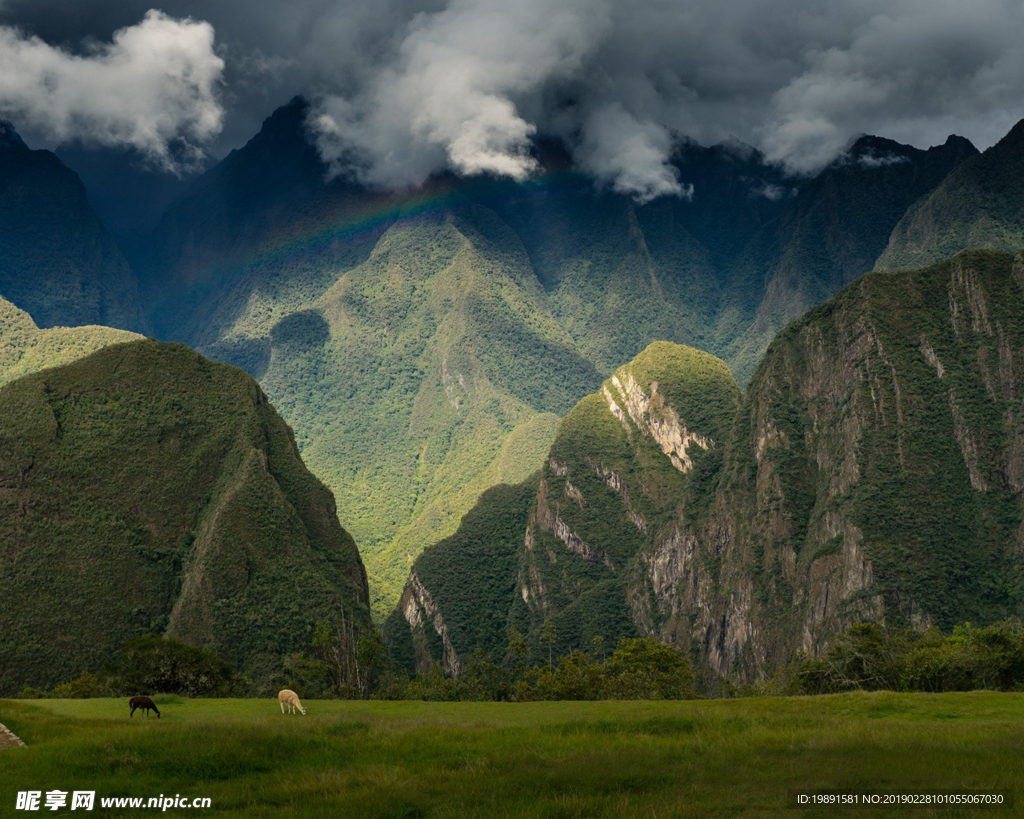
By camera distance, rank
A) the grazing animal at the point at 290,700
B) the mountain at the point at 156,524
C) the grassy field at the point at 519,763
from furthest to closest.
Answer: the mountain at the point at 156,524 → the grazing animal at the point at 290,700 → the grassy field at the point at 519,763

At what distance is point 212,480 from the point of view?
98.4 meters

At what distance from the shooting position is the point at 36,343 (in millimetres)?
184875

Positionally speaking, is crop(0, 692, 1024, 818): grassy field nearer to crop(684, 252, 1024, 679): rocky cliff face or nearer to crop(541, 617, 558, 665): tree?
crop(541, 617, 558, 665): tree

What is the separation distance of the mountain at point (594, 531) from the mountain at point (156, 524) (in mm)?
42262

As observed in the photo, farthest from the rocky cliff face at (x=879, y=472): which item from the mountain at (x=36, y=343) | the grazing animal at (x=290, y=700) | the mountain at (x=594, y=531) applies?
the mountain at (x=36, y=343)

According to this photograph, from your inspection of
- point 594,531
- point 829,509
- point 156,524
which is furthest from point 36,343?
point 829,509

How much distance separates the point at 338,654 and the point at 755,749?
69.7m

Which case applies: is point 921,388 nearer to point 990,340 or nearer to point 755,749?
point 990,340

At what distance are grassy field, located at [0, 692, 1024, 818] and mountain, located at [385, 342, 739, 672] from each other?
4407 inches

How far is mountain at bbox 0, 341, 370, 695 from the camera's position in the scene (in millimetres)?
80375

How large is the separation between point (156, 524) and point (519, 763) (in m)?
86.4

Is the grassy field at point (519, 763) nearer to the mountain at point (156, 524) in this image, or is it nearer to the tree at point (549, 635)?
the tree at point (549, 635)

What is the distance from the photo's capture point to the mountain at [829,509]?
3492 inches

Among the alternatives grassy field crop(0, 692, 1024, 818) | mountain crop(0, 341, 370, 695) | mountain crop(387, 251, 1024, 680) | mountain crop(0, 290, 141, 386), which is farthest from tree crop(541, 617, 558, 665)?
mountain crop(0, 290, 141, 386)
